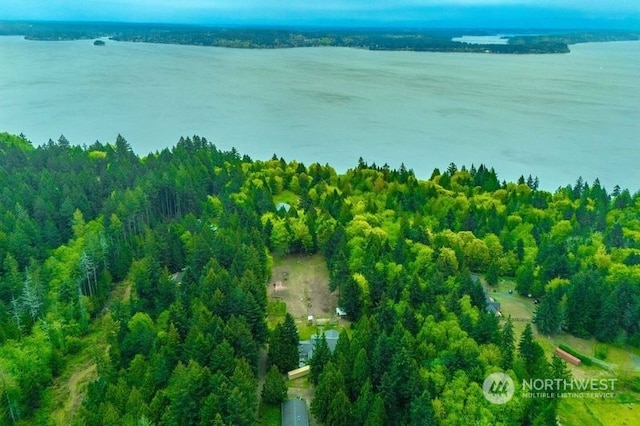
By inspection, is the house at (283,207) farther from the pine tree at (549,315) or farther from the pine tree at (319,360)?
the pine tree at (549,315)

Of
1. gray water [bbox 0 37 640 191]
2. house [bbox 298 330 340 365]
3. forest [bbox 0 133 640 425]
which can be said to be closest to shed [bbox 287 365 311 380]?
forest [bbox 0 133 640 425]

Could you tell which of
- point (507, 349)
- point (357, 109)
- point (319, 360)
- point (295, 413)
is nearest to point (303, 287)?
point (319, 360)

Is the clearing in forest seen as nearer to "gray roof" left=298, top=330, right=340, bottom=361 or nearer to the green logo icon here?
"gray roof" left=298, top=330, right=340, bottom=361

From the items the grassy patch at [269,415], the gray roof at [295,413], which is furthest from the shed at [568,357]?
the grassy patch at [269,415]

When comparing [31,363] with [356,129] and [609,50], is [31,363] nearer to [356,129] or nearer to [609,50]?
[356,129]

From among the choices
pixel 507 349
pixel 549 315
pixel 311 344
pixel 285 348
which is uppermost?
pixel 507 349

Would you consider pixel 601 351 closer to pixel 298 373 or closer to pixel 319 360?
pixel 319 360
